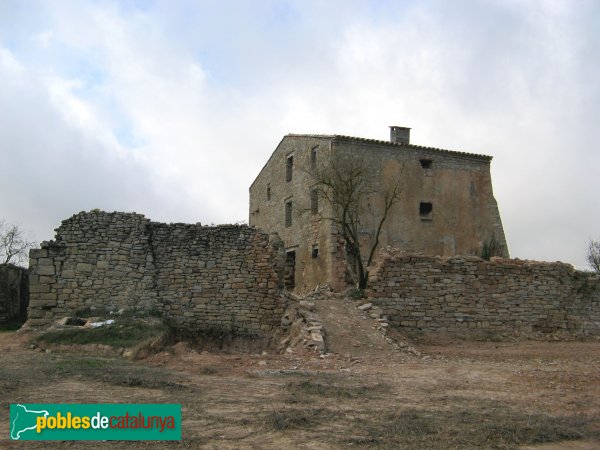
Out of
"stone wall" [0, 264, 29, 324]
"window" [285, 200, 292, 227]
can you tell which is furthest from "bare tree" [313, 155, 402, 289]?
"stone wall" [0, 264, 29, 324]

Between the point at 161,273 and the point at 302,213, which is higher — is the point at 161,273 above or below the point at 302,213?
below

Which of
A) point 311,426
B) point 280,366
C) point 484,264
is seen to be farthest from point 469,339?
point 311,426

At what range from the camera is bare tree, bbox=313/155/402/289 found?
20844 mm

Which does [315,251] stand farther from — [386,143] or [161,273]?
[161,273]

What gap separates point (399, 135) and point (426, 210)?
3755mm

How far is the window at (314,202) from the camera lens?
2522cm

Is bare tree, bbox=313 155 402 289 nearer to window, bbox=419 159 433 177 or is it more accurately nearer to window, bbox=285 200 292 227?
window, bbox=419 159 433 177

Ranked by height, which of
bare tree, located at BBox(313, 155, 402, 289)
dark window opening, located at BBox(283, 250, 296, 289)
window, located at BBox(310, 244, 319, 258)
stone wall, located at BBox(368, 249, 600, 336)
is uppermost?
bare tree, located at BBox(313, 155, 402, 289)

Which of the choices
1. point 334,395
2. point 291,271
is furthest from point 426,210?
point 334,395

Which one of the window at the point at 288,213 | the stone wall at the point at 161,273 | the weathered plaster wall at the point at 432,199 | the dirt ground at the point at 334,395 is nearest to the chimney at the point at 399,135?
the weathered plaster wall at the point at 432,199

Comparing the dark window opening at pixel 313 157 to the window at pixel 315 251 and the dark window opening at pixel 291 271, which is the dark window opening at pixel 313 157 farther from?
the dark window opening at pixel 291 271

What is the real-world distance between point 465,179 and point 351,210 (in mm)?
6966
